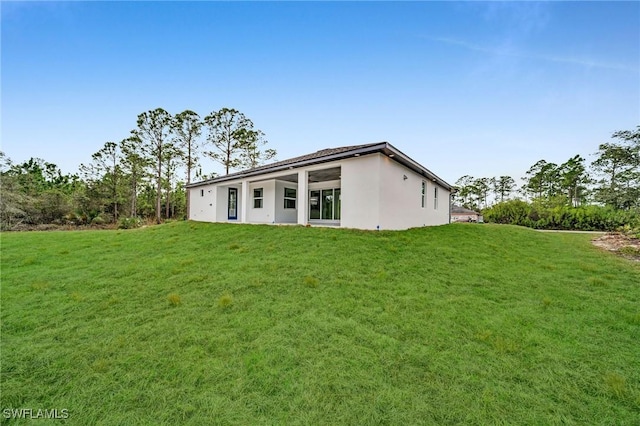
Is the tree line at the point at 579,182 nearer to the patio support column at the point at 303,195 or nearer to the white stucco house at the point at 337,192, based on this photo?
the white stucco house at the point at 337,192

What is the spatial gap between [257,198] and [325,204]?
4928 millimetres

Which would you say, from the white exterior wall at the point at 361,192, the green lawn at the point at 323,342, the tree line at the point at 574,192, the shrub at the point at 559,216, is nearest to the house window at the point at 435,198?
the tree line at the point at 574,192

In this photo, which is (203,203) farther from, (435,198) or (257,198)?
(435,198)

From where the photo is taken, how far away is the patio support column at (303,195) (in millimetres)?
11156

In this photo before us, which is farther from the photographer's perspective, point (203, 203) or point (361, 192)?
point (203, 203)

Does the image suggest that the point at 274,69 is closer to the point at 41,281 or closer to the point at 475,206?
the point at 41,281

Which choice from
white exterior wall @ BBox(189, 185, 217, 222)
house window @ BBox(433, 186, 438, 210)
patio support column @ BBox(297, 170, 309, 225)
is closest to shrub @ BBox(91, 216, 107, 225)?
white exterior wall @ BBox(189, 185, 217, 222)

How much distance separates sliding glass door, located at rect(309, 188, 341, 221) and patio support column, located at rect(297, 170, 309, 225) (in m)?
1.57

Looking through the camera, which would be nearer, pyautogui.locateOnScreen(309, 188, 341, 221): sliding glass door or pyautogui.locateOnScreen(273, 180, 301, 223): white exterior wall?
pyautogui.locateOnScreen(309, 188, 341, 221): sliding glass door

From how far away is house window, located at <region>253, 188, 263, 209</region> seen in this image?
15.1 meters

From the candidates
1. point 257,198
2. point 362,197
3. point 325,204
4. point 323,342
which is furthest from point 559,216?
point 323,342

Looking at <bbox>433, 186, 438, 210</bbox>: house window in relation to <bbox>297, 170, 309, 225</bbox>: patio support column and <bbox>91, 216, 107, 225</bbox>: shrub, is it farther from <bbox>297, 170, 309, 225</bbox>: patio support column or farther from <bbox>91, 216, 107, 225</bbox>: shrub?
<bbox>91, 216, 107, 225</bbox>: shrub

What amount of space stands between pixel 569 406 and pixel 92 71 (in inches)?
732

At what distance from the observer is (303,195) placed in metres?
11.1
